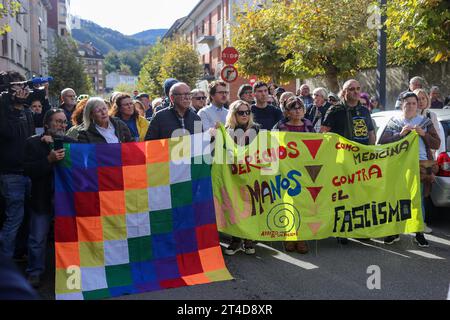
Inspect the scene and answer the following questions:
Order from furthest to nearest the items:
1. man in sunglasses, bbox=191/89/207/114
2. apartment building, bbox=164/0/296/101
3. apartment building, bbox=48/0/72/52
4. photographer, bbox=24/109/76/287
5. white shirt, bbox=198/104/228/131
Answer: apartment building, bbox=48/0/72/52 → apartment building, bbox=164/0/296/101 → man in sunglasses, bbox=191/89/207/114 → white shirt, bbox=198/104/228/131 → photographer, bbox=24/109/76/287

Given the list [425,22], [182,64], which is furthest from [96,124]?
[182,64]

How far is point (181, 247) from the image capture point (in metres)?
5.08

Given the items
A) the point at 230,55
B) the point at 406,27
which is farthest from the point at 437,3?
the point at 230,55

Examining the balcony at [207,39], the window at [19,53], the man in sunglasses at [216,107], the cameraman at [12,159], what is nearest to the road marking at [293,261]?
the man in sunglasses at [216,107]

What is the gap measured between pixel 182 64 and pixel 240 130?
106 feet

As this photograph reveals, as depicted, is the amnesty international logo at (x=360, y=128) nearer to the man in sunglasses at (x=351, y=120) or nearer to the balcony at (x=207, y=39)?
the man in sunglasses at (x=351, y=120)

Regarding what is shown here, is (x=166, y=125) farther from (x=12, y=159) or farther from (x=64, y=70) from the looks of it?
(x=64, y=70)

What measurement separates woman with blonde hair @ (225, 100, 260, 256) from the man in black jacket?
0.51 meters

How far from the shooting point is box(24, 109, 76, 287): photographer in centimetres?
484

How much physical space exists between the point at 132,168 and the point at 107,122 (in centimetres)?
77

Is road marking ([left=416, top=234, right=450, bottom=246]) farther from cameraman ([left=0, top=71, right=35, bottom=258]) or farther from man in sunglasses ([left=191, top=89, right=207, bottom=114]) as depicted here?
cameraman ([left=0, top=71, right=35, bottom=258])

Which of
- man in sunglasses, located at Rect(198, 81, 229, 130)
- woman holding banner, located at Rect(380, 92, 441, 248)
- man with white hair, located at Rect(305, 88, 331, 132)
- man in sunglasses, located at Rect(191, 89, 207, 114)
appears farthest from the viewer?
man with white hair, located at Rect(305, 88, 331, 132)

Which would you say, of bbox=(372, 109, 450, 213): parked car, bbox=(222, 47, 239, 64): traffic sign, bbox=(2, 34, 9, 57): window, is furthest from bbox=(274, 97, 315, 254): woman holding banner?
bbox=(2, 34, 9, 57): window
